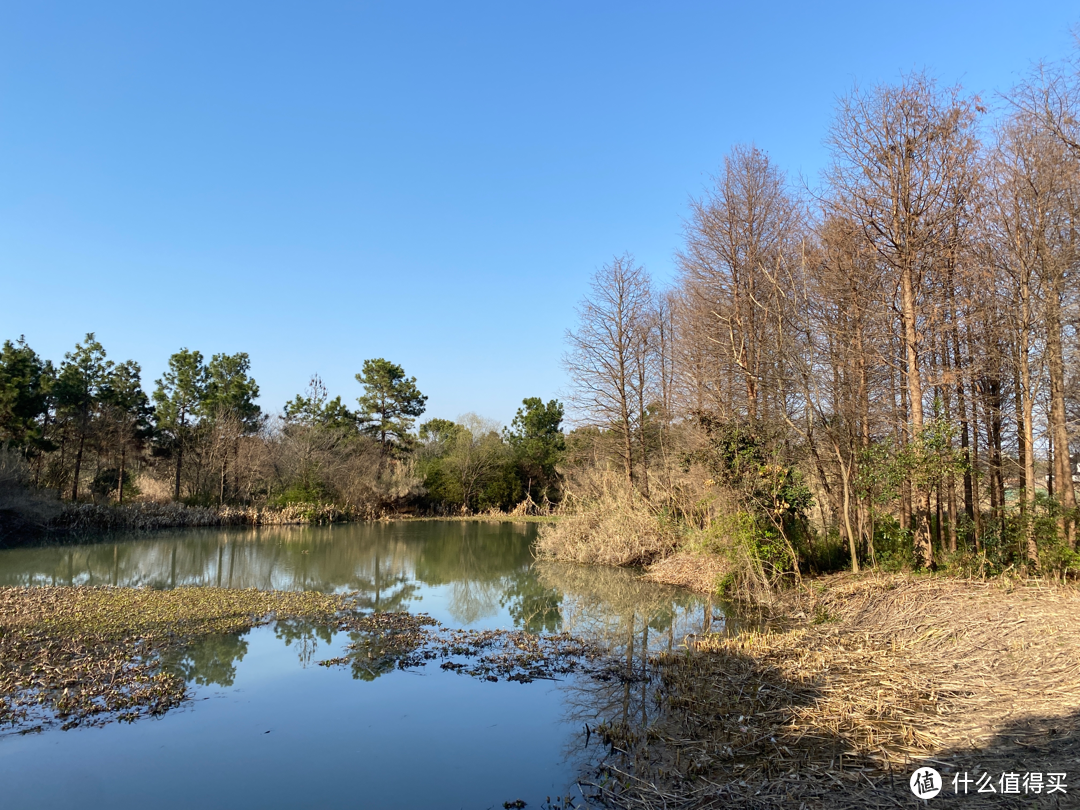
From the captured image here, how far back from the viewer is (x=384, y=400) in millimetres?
40625

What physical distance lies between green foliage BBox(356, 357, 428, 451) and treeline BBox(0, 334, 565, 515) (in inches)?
2.7

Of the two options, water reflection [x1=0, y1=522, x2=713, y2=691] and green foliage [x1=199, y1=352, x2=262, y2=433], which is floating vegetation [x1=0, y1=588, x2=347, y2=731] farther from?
green foliage [x1=199, y1=352, x2=262, y2=433]

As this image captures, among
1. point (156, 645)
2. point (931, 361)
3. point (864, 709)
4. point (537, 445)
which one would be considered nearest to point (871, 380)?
point (931, 361)

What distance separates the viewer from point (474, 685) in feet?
24.8

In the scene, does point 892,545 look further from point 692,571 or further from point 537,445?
point 537,445

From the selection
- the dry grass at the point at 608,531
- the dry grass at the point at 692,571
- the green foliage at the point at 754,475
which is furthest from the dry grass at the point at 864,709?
the dry grass at the point at 608,531

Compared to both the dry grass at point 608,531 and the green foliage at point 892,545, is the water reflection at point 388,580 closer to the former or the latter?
the dry grass at point 608,531

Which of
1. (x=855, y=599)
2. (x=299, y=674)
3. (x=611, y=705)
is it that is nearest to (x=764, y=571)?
(x=855, y=599)

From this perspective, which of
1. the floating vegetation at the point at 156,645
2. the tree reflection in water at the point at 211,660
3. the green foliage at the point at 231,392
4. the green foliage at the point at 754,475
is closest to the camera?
the floating vegetation at the point at 156,645

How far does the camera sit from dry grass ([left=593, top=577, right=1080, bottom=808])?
4496 mm

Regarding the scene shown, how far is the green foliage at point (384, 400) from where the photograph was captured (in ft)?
132

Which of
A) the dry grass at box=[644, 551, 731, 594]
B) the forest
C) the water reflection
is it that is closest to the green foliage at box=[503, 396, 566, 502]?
the water reflection

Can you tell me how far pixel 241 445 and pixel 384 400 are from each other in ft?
32.1

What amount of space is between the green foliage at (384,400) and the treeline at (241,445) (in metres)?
0.07
